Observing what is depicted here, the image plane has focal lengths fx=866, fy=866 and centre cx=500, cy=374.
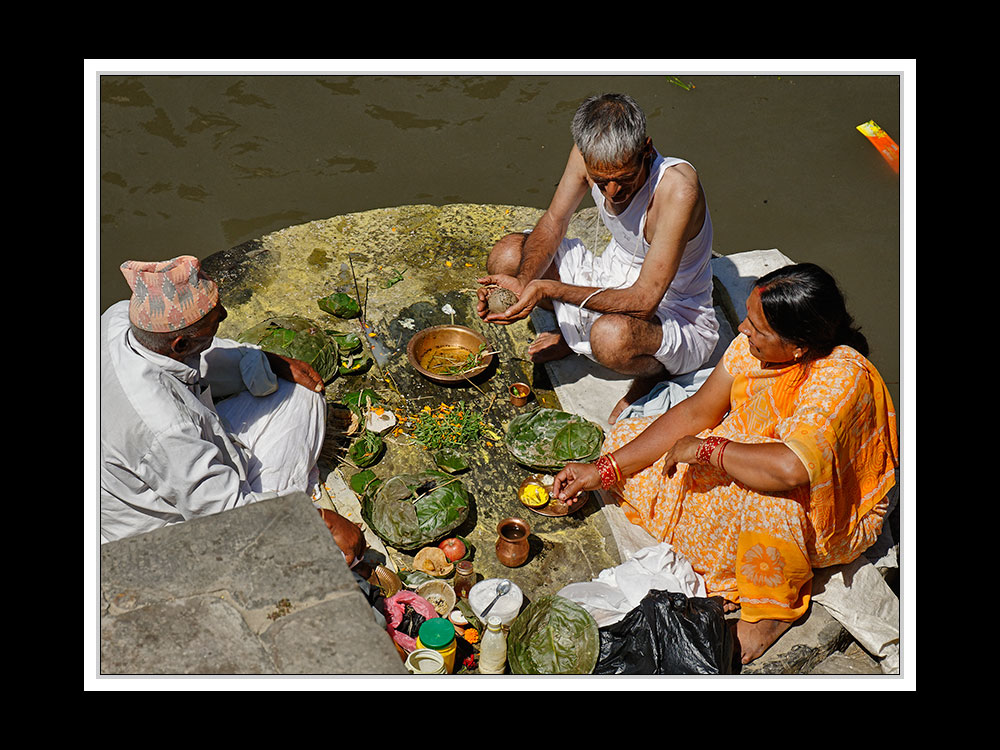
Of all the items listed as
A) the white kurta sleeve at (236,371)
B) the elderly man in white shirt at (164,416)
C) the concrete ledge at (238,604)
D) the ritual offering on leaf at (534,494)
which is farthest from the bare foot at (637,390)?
the concrete ledge at (238,604)

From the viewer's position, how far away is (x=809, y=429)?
3.29 meters

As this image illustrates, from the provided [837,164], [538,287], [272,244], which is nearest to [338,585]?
[538,287]

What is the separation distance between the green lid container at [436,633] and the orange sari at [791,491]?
112cm

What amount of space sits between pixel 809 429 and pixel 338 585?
1862 mm

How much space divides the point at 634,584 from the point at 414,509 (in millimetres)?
1074

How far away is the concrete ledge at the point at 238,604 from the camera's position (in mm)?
2348

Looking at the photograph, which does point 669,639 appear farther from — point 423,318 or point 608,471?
point 423,318

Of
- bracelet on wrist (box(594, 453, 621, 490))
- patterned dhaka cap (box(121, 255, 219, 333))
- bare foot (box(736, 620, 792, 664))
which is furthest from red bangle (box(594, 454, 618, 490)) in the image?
patterned dhaka cap (box(121, 255, 219, 333))

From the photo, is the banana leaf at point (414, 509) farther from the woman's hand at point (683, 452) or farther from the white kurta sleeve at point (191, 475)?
the woman's hand at point (683, 452)

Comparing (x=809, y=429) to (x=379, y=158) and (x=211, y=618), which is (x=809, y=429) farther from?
(x=379, y=158)

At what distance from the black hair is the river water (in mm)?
3120

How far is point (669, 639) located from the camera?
3.44m

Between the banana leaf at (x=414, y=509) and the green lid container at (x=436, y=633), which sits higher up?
the banana leaf at (x=414, y=509)

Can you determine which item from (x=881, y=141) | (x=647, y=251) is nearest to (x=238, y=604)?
(x=647, y=251)
